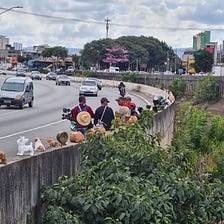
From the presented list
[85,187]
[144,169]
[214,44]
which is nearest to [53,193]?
[85,187]

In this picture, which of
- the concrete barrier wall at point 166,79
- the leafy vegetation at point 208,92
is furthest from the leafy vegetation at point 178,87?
the leafy vegetation at point 208,92

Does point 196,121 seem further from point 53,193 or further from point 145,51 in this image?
point 145,51

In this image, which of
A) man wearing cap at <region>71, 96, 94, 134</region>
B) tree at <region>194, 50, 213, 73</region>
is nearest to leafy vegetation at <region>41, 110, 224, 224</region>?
man wearing cap at <region>71, 96, 94, 134</region>

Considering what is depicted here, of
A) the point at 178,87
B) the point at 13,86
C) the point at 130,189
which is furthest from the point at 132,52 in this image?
the point at 130,189

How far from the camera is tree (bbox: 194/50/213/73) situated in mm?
136125

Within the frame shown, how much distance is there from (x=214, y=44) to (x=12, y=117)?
133m

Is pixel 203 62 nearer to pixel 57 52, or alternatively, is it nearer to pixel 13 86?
pixel 57 52

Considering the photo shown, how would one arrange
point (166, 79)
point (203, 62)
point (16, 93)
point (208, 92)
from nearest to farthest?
point (16, 93) → point (208, 92) → point (166, 79) → point (203, 62)

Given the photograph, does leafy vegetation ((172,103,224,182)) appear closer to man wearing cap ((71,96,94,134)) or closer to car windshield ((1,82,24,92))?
car windshield ((1,82,24,92))

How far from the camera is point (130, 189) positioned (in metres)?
8.83

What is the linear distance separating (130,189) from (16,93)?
27.2 metres

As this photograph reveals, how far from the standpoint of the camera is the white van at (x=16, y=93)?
34688 mm

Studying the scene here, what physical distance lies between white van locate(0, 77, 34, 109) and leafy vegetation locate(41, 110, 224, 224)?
77.8ft

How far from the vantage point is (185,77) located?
3150 inches
